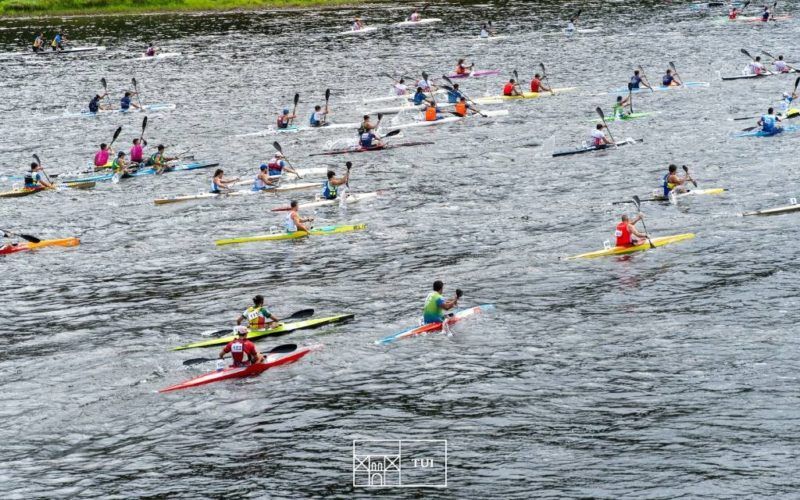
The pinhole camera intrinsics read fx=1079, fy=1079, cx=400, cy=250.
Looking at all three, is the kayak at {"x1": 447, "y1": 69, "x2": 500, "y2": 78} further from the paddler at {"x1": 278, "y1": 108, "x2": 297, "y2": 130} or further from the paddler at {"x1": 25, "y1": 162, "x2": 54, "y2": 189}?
the paddler at {"x1": 25, "y1": 162, "x2": 54, "y2": 189}

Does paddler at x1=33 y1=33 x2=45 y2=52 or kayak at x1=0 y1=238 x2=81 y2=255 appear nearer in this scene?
kayak at x1=0 y1=238 x2=81 y2=255

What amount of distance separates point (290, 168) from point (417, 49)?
40.3 m

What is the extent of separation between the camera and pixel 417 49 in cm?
8788

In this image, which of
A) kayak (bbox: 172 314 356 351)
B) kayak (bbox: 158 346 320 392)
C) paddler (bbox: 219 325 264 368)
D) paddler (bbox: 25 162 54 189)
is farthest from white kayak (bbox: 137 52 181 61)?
paddler (bbox: 219 325 264 368)

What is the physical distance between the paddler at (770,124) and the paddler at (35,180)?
3426cm

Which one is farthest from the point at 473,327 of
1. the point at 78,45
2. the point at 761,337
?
the point at 78,45

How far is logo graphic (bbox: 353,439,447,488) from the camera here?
23.7 metres

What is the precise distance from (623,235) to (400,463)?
15.4m

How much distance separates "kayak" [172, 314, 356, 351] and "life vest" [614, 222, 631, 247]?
33.2 feet

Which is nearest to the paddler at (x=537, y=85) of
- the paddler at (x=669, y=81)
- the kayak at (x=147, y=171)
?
the paddler at (x=669, y=81)

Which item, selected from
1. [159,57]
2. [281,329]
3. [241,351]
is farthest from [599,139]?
[159,57]

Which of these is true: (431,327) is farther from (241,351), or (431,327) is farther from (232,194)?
(232,194)

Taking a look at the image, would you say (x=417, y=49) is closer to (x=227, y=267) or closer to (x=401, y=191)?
(x=401, y=191)

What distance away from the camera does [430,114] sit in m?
61.4
